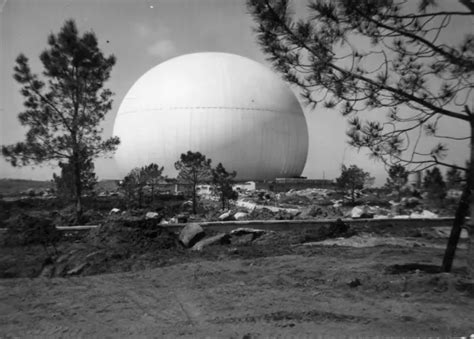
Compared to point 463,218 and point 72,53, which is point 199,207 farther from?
point 463,218

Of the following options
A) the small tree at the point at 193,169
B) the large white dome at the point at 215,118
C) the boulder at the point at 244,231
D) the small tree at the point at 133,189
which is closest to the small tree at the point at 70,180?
the small tree at the point at 133,189

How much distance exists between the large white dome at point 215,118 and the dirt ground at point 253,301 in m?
23.6

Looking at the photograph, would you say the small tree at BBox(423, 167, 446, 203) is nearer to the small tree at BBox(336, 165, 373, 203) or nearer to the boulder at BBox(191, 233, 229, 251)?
the boulder at BBox(191, 233, 229, 251)

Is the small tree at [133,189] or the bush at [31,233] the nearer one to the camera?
the bush at [31,233]

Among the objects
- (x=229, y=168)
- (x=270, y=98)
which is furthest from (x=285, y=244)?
(x=270, y=98)

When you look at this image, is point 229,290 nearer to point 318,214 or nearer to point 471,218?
point 471,218

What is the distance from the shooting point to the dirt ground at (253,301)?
11.3 ft

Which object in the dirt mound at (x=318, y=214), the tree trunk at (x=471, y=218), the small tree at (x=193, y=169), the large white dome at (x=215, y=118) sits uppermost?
the large white dome at (x=215, y=118)

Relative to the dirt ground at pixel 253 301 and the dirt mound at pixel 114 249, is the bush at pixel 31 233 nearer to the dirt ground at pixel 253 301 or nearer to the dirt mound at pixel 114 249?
the dirt mound at pixel 114 249

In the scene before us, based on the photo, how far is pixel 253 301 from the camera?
414cm

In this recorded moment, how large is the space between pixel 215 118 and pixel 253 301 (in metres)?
25.8

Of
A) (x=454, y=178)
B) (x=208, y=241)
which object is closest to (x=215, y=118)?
(x=208, y=241)

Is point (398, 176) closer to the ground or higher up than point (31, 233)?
higher up

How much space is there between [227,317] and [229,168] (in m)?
26.0
